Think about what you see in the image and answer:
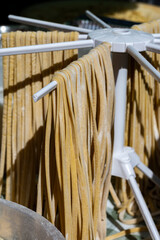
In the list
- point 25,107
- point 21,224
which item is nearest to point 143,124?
point 25,107

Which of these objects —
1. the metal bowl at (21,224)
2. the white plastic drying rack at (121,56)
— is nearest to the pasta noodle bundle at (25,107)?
the white plastic drying rack at (121,56)

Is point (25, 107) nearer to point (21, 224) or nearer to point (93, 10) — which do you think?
point (21, 224)

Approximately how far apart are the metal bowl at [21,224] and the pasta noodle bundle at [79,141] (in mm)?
161

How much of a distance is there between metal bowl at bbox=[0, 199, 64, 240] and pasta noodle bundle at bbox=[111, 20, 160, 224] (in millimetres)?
741

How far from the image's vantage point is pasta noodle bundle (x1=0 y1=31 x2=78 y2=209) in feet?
5.11

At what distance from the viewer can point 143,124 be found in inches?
72.9

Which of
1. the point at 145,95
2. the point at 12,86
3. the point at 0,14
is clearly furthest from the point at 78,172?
the point at 0,14

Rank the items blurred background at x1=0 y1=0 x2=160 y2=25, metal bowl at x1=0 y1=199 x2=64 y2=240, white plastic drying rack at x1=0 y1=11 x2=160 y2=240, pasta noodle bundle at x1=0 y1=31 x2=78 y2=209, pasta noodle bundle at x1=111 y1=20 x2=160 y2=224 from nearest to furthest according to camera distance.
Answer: metal bowl at x1=0 y1=199 x2=64 y2=240 < white plastic drying rack at x1=0 y1=11 x2=160 y2=240 < pasta noodle bundle at x1=0 y1=31 x2=78 y2=209 < pasta noodle bundle at x1=111 y1=20 x2=160 y2=224 < blurred background at x1=0 y1=0 x2=160 y2=25

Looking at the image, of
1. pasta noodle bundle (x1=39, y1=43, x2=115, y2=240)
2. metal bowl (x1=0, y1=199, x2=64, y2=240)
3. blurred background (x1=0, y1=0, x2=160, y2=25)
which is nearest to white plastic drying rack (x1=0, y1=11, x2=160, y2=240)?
pasta noodle bundle (x1=39, y1=43, x2=115, y2=240)

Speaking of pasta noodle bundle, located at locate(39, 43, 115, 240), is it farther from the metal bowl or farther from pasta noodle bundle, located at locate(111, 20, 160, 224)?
pasta noodle bundle, located at locate(111, 20, 160, 224)

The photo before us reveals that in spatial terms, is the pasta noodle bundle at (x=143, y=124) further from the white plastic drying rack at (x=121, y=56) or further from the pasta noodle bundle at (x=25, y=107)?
the pasta noodle bundle at (x=25, y=107)

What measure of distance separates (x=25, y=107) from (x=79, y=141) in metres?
0.40

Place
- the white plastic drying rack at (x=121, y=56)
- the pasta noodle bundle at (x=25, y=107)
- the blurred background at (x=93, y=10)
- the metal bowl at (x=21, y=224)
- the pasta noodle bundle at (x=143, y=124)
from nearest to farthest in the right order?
the metal bowl at (x=21, y=224) → the white plastic drying rack at (x=121, y=56) → the pasta noodle bundle at (x=25, y=107) → the pasta noodle bundle at (x=143, y=124) → the blurred background at (x=93, y=10)

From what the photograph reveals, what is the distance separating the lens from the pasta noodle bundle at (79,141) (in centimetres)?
127
